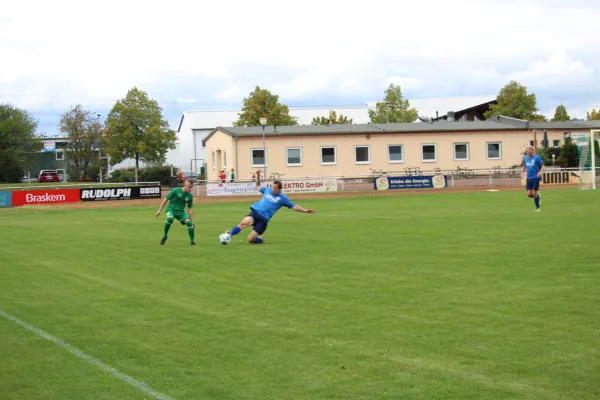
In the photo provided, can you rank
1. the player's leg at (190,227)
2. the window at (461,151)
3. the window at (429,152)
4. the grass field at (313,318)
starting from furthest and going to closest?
1. the window at (461,151)
2. the window at (429,152)
3. the player's leg at (190,227)
4. the grass field at (313,318)

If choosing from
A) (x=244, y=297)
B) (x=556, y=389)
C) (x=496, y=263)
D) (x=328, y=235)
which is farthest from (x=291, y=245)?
(x=556, y=389)

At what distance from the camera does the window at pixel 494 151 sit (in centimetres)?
5756

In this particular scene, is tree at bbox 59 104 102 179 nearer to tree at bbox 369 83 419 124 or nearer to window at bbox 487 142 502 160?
tree at bbox 369 83 419 124

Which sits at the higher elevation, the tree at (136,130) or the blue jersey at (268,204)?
the tree at (136,130)

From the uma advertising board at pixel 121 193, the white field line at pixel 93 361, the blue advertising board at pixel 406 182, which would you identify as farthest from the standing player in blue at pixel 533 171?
the uma advertising board at pixel 121 193

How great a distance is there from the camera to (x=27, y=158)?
283 feet

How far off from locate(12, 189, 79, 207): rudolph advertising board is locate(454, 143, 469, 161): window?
92.0 ft

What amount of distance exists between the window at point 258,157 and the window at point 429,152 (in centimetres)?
1176

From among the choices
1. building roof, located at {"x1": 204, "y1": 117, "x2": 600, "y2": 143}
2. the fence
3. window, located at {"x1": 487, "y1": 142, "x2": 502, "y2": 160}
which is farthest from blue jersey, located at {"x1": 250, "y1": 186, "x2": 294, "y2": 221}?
window, located at {"x1": 487, "y1": 142, "x2": 502, "y2": 160}

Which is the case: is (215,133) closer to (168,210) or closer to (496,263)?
(168,210)

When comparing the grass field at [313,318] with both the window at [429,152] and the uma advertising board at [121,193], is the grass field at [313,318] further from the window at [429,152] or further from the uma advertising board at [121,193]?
the window at [429,152]

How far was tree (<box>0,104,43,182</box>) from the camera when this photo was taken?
3233 inches

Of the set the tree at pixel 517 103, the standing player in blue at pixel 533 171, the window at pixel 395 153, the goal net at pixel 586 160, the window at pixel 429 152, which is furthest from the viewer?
the tree at pixel 517 103

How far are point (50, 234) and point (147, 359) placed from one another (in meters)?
17.0
